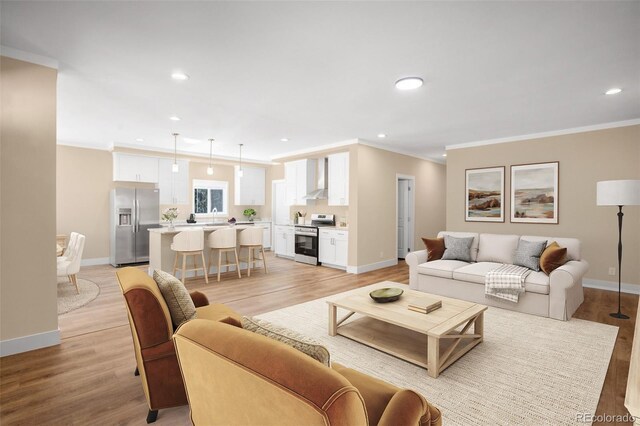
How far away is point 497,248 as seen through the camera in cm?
492

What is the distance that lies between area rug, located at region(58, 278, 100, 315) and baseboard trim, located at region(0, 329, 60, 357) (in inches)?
42.9

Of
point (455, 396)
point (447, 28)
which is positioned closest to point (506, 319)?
point (455, 396)

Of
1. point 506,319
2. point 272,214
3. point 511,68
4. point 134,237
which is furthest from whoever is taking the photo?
point 272,214

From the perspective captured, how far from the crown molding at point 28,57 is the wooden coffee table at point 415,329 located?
3530 millimetres

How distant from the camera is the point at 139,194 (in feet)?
23.4

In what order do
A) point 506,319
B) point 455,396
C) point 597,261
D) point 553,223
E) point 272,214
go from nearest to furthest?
point 455,396 < point 506,319 < point 597,261 < point 553,223 < point 272,214

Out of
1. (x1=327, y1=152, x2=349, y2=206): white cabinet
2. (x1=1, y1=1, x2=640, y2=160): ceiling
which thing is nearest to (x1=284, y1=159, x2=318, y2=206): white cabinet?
(x1=327, y1=152, x2=349, y2=206): white cabinet

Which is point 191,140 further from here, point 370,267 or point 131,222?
point 370,267

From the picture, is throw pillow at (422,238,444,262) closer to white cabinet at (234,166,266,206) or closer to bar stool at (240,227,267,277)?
bar stool at (240,227,267,277)

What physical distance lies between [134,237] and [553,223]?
822 centimetres

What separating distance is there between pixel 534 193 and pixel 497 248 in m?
1.55

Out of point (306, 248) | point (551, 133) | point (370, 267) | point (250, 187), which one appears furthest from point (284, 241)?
point (551, 133)

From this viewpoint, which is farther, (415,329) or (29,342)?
(29,342)

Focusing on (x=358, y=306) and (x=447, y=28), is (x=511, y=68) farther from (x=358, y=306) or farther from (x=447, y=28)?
(x=358, y=306)
